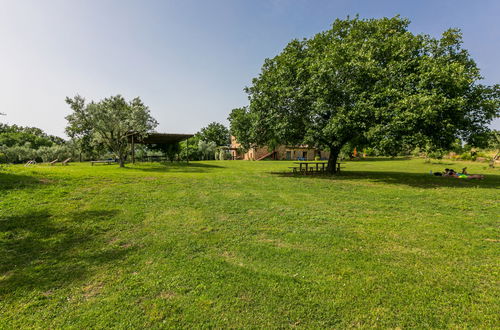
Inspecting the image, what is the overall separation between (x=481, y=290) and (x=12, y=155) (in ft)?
201

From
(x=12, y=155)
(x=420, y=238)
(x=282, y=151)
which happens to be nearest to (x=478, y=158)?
(x=282, y=151)

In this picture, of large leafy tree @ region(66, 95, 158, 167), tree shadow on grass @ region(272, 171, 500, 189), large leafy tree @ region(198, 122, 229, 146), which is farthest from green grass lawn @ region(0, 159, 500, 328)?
large leafy tree @ region(198, 122, 229, 146)

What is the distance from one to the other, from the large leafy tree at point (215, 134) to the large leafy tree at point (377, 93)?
5286 centimetres

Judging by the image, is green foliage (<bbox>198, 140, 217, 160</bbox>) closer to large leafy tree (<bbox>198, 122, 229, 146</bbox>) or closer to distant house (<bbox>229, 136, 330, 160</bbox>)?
distant house (<bbox>229, 136, 330, 160</bbox>)

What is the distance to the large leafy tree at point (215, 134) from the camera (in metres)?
69.1

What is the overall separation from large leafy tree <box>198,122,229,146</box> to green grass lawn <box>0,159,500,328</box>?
205ft

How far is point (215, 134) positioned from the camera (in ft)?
228

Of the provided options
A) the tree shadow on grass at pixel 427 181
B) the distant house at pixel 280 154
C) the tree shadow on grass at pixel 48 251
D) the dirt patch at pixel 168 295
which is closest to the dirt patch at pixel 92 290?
the tree shadow on grass at pixel 48 251

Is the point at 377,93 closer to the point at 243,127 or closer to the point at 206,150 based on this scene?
the point at 243,127

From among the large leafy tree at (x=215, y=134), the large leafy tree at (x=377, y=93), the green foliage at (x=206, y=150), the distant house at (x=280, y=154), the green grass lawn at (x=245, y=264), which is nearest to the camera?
the green grass lawn at (x=245, y=264)

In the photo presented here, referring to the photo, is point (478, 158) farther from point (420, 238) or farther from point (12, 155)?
point (12, 155)

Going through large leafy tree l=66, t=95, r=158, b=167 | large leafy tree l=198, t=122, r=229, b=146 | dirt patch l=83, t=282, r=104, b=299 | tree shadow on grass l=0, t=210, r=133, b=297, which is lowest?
dirt patch l=83, t=282, r=104, b=299

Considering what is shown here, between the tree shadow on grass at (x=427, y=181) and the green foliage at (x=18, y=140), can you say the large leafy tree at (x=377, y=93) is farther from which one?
the green foliage at (x=18, y=140)

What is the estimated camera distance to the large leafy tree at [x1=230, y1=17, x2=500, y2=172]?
1173 cm
